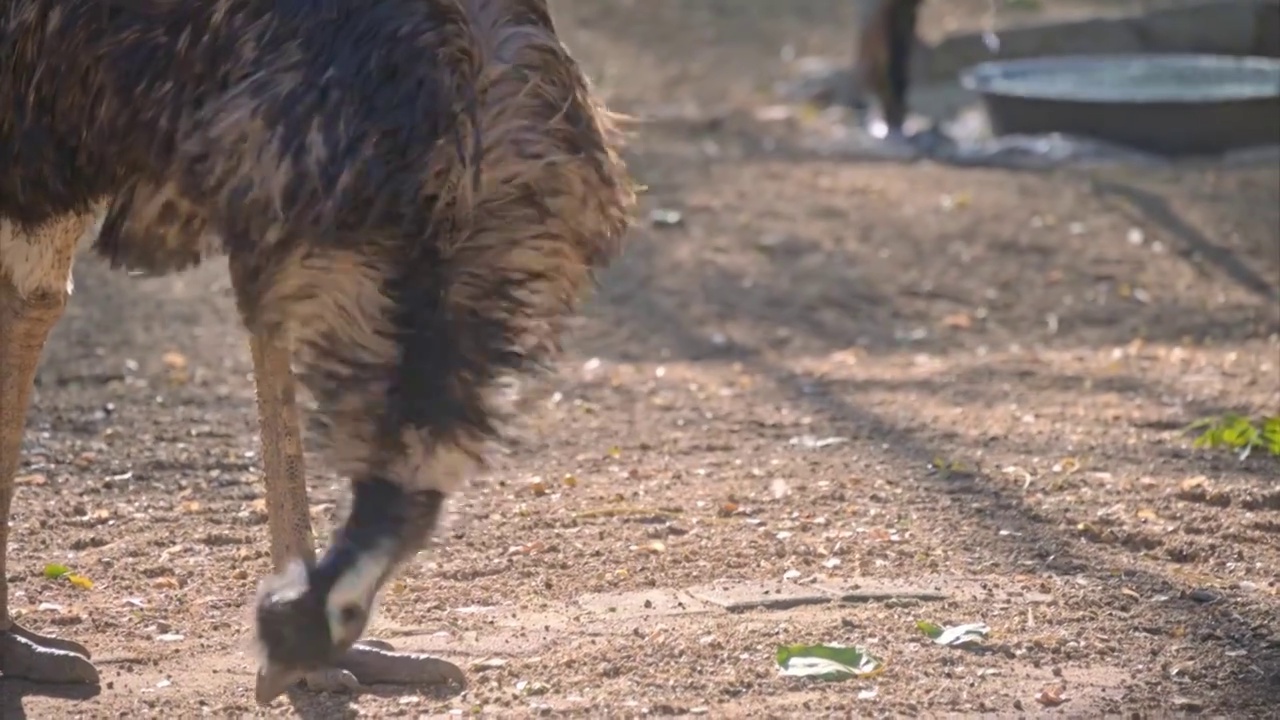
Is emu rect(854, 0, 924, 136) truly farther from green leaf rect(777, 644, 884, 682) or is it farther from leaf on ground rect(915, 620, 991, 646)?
green leaf rect(777, 644, 884, 682)

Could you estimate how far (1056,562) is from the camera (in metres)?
4.35

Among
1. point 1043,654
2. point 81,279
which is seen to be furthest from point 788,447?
point 81,279

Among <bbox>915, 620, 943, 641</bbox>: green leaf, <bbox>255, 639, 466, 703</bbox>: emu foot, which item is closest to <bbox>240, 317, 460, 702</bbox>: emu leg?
<bbox>255, 639, 466, 703</bbox>: emu foot

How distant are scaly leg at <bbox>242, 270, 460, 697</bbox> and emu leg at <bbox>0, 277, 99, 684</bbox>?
17.5 inches

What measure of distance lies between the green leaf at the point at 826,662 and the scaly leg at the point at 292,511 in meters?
0.63

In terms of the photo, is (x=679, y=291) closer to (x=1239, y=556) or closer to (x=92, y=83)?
(x=1239, y=556)

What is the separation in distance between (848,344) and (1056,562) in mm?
2707

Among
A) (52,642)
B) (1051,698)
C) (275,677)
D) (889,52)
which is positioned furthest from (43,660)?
(889,52)

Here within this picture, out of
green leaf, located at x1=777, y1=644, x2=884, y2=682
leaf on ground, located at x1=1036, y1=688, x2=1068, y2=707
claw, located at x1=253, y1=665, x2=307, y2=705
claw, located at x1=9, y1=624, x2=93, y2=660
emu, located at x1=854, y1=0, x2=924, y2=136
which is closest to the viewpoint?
claw, located at x1=253, y1=665, x2=307, y2=705

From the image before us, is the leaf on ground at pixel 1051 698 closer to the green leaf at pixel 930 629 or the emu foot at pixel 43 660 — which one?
the green leaf at pixel 930 629

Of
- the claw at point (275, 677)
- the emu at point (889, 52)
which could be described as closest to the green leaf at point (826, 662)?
the claw at point (275, 677)

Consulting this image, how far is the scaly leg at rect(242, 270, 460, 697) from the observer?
3.65 metres

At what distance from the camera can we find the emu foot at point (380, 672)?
362cm

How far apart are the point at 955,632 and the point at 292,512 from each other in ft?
4.31
